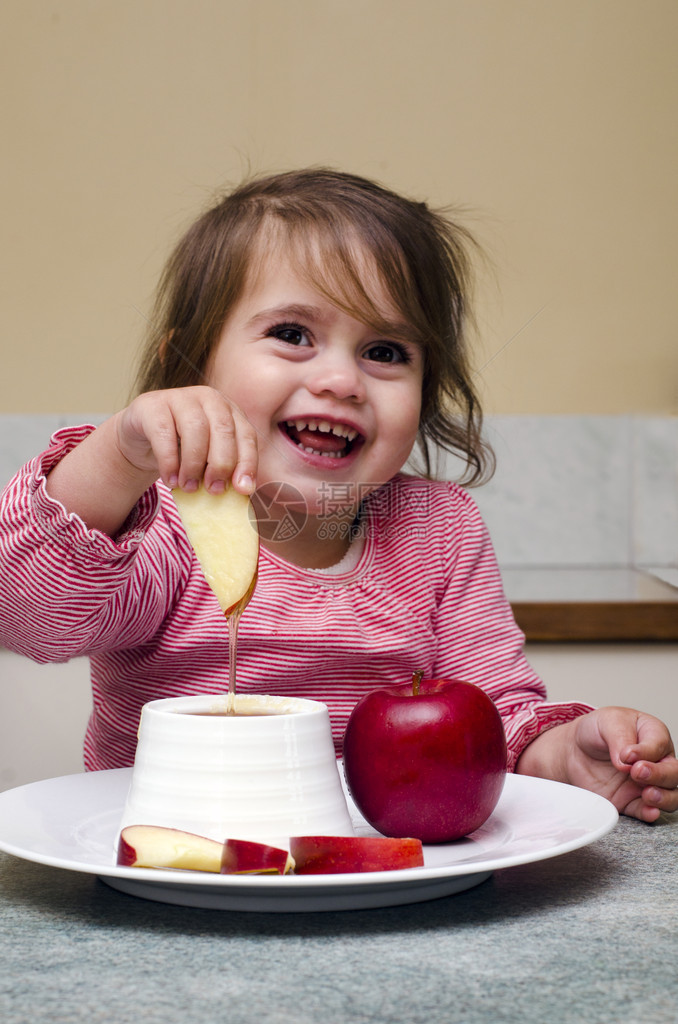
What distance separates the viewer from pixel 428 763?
23.8 inches

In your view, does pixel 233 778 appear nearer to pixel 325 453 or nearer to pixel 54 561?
pixel 54 561

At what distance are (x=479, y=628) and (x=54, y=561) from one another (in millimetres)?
499

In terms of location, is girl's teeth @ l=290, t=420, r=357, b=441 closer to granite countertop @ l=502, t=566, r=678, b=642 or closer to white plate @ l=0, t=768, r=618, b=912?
white plate @ l=0, t=768, r=618, b=912

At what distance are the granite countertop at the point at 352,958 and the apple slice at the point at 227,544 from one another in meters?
0.17

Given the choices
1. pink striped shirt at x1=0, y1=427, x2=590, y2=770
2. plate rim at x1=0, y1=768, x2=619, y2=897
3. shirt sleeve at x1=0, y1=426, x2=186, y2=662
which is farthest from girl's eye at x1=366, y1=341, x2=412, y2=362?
plate rim at x1=0, y1=768, x2=619, y2=897

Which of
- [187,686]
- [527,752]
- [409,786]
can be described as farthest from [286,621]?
[409,786]

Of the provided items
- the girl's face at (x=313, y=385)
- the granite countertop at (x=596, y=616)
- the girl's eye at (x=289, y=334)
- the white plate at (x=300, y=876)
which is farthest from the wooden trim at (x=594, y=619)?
the white plate at (x=300, y=876)

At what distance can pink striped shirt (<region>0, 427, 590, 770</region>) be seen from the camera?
28.3 inches

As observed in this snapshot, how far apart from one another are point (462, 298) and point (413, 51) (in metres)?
1.06

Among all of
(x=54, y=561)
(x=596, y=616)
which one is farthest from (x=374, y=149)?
(x=54, y=561)

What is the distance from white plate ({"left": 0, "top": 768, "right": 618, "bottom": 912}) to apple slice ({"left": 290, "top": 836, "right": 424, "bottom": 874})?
1 centimetres

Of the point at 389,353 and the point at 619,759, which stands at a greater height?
the point at 389,353

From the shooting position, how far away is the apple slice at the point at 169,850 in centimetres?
48

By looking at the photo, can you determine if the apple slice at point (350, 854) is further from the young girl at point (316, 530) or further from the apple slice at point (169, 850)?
the young girl at point (316, 530)
